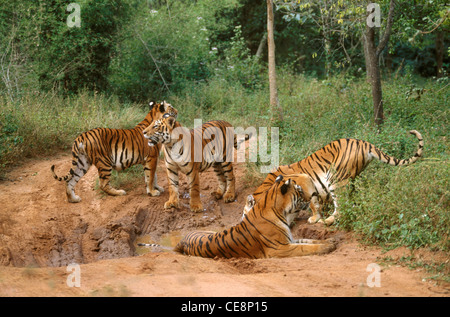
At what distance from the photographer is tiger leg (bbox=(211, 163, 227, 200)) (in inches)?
344

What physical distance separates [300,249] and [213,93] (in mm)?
7955

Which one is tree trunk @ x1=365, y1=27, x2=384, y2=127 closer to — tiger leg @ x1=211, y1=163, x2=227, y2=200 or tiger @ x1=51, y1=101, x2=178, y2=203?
tiger leg @ x1=211, y1=163, x2=227, y2=200

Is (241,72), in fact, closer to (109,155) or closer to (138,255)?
(109,155)

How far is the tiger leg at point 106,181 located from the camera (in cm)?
848

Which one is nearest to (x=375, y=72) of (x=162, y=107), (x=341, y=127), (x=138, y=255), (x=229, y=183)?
(x=341, y=127)

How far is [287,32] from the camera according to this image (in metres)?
19.2

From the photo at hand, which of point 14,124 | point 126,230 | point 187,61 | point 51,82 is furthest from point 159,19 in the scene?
point 126,230

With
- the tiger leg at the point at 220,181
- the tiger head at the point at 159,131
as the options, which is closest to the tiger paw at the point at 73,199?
the tiger head at the point at 159,131

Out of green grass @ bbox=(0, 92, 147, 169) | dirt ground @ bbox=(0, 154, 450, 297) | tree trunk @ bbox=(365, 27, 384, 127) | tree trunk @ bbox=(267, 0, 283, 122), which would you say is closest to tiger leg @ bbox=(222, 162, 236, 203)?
dirt ground @ bbox=(0, 154, 450, 297)

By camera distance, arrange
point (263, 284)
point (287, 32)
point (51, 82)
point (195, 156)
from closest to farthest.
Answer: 1. point (263, 284)
2. point (195, 156)
3. point (51, 82)
4. point (287, 32)

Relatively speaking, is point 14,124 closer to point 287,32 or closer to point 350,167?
point 350,167

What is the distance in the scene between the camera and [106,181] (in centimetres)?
853

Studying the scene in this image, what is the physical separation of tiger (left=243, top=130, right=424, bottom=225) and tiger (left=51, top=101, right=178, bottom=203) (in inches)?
85.6

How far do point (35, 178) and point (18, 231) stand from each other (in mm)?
2245
